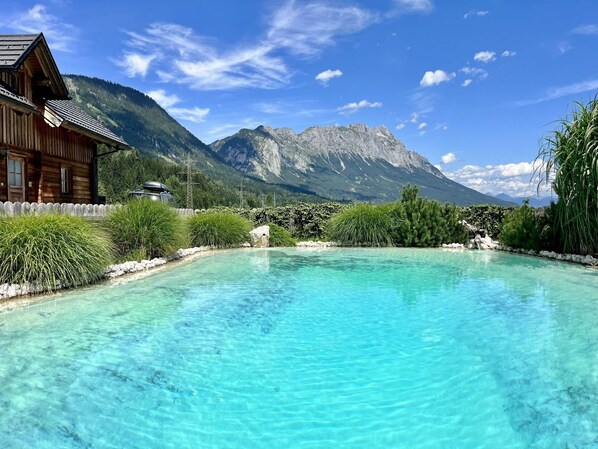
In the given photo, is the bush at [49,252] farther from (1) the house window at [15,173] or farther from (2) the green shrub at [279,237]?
(2) the green shrub at [279,237]

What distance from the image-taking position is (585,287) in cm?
873

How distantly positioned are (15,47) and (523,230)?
59.7 feet

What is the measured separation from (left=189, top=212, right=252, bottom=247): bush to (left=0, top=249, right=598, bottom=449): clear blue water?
8.20m

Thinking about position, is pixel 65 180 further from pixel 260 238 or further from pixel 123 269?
pixel 123 269

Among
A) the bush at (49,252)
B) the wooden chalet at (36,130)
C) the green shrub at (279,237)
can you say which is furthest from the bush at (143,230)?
the green shrub at (279,237)

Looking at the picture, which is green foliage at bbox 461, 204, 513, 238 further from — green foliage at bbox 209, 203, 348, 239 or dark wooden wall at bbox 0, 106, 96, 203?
dark wooden wall at bbox 0, 106, 96, 203

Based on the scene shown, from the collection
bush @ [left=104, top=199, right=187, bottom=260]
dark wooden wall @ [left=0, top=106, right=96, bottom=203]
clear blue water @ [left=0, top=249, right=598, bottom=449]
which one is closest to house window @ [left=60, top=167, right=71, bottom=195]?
dark wooden wall @ [left=0, top=106, right=96, bottom=203]

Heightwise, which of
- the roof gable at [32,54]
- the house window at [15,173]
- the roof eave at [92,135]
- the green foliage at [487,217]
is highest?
the roof gable at [32,54]

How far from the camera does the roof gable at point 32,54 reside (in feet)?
40.3

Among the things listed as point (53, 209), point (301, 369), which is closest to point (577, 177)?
point (301, 369)

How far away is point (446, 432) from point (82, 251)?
7.68 metres

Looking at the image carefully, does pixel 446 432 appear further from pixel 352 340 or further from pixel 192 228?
pixel 192 228

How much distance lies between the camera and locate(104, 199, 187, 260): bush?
38.7 ft

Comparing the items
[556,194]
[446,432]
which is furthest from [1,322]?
[556,194]
